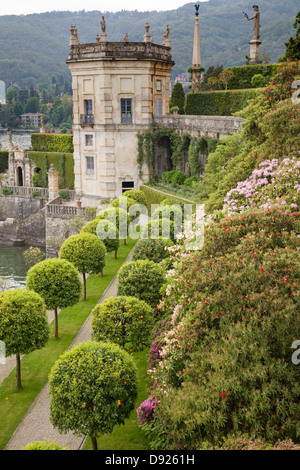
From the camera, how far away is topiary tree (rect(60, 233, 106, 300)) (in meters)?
21.1

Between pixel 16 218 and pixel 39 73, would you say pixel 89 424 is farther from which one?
pixel 39 73

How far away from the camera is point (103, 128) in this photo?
39.0 metres

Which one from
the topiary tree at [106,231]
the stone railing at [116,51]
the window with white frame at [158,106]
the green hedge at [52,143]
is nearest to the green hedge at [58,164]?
the green hedge at [52,143]

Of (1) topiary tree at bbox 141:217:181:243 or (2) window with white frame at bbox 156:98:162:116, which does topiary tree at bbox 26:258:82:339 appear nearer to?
(1) topiary tree at bbox 141:217:181:243

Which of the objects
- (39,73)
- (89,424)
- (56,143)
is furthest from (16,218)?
(39,73)

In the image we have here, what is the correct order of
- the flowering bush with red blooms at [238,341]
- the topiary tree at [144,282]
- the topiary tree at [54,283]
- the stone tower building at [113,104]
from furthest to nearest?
the stone tower building at [113,104] → the topiary tree at [54,283] → the topiary tree at [144,282] → the flowering bush with red blooms at [238,341]

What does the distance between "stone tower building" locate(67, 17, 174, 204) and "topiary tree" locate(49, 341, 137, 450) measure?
29508mm

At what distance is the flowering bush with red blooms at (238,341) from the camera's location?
8.27 meters

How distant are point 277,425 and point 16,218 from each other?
43967mm

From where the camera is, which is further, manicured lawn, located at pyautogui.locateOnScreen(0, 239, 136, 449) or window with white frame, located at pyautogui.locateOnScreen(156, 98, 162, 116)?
window with white frame, located at pyautogui.locateOnScreen(156, 98, 162, 116)

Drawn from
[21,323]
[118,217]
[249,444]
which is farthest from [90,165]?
[249,444]

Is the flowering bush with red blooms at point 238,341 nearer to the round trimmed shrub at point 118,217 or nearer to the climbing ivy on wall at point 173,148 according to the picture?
the round trimmed shrub at point 118,217

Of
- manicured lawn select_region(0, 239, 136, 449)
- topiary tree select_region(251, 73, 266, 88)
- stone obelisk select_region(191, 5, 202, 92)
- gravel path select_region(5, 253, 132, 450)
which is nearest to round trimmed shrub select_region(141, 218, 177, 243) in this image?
manicured lawn select_region(0, 239, 136, 449)

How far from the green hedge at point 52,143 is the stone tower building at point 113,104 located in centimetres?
1125
